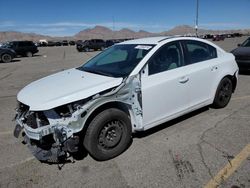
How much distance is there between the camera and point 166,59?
4637mm

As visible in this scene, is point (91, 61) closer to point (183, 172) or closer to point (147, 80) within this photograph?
point (147, 80)

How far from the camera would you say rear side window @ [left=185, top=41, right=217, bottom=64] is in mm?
5059

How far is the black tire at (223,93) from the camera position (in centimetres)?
570

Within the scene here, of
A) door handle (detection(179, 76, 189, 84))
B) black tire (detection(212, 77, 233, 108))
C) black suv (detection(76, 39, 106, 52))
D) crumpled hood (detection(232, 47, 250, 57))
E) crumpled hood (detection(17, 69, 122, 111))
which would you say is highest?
crumpled hood (detection(17, 69, 122, 111))

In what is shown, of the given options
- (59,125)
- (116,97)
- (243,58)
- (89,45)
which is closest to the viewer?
(59,125)

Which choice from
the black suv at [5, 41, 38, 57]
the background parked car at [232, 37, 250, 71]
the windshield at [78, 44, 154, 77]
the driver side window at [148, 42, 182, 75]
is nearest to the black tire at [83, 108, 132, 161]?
the windshield at [78, 44, 154, 77]

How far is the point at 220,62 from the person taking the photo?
559 cm

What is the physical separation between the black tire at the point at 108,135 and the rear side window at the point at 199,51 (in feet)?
6.07

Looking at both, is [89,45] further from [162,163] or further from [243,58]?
[162,163]

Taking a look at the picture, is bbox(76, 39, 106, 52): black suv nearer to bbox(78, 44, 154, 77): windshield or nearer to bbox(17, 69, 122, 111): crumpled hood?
bbox(78, 44, 154, 77): windshield

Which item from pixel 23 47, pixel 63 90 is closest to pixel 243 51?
pixel 63 90

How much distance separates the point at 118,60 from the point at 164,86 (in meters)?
1.12

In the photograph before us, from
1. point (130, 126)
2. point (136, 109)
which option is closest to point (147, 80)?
point (136, 109)

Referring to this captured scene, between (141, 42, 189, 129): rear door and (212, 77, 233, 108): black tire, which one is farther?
(212, 77, 233, 108): black tire
